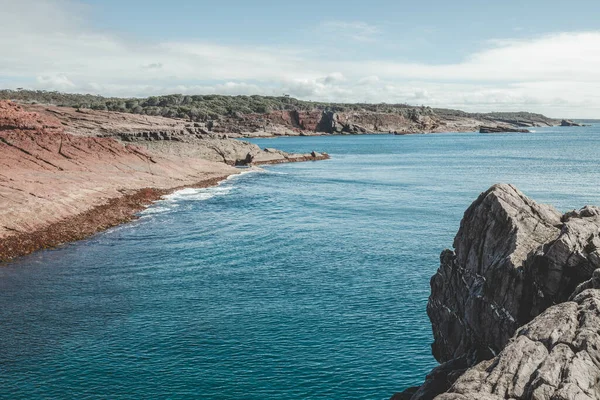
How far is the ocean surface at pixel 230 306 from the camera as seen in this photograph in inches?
1107

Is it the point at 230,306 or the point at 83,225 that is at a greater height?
the point at 83,225

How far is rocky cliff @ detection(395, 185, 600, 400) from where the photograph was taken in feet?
50.0

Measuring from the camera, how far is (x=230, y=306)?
126 feet

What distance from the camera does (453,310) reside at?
28.3 metres

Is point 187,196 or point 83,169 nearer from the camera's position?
point 83,169

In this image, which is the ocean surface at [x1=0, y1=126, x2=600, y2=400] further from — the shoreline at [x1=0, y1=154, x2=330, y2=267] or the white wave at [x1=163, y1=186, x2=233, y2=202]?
the white wave at [x1=163, y1=186, x2=233, y2=202]

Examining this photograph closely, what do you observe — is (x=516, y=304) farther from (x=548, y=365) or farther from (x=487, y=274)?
(x=548, y=365)

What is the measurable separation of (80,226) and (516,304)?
50.8 metres

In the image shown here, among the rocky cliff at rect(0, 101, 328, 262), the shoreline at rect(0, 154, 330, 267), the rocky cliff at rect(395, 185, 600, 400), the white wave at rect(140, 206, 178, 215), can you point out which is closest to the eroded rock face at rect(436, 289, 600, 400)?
the rocky cliff at rect(395, 185, 600, 400)

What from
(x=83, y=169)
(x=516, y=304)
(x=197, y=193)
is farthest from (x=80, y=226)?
(x=516, y=304)

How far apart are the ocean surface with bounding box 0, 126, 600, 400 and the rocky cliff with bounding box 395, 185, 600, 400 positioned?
4.40 m

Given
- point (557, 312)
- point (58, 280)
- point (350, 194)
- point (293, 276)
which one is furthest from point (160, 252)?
point (350, 194)

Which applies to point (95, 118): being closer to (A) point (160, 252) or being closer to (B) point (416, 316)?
(A) point (160, 252)

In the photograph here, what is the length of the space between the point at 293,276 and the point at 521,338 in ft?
97.2
